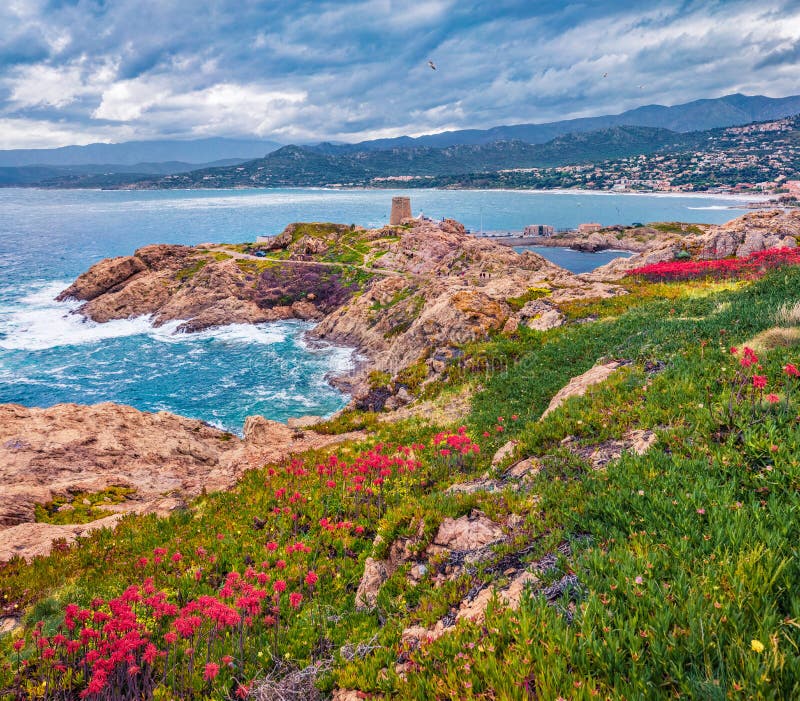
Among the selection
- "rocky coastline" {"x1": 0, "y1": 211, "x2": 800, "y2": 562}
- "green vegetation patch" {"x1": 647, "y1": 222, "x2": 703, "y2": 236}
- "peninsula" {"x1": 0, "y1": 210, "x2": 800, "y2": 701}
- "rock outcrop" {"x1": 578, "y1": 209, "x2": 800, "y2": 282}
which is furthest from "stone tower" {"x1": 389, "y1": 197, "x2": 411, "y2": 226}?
"peninsula" {"x1": 0, "y1": 210, "x2": 800, "y2": 701}

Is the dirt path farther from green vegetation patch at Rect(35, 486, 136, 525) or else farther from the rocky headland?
green vegetation patch at Rect(35, 486, 136, 525)

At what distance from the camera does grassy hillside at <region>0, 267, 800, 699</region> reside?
3740 mm

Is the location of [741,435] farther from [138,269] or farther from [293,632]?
[138,269]

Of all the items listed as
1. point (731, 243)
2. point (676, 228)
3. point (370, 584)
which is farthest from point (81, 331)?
point (676, 228)

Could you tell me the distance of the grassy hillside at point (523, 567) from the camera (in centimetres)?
374

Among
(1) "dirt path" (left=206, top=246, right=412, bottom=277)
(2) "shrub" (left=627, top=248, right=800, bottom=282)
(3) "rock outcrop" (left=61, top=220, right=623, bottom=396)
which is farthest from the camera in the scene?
(1) "dirt path" (left=206, top=246, right=412, bottom=277)

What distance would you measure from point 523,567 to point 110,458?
60.7 ft

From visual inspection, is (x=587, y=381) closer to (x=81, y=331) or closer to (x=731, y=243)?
(x=731, y=243)

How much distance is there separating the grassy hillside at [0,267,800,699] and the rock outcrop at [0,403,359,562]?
6.63ft

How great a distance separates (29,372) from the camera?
51156mm

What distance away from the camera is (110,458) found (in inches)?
719

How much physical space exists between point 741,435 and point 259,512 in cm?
1031

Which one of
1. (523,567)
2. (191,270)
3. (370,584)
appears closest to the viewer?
(523,567)

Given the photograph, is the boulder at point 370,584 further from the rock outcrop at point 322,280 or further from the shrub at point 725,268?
the rock outcrop at point 322,280
